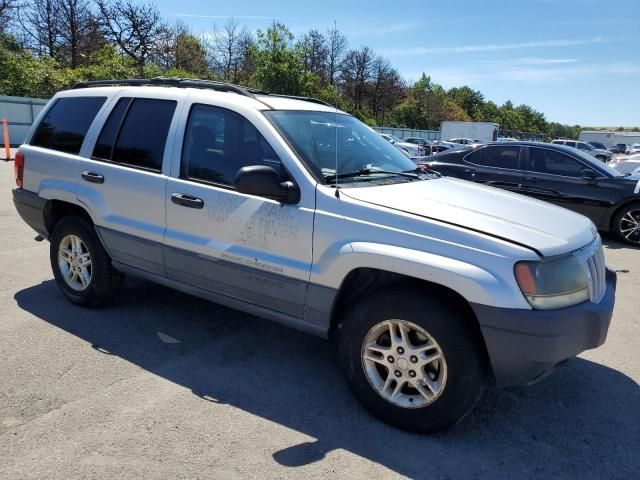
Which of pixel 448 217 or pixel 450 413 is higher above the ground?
pixel 448 217

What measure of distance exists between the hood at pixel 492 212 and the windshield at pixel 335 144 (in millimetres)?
345

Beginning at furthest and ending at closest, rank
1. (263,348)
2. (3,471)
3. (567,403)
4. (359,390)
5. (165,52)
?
1. (165,52)
2. (263,348)
3. (567,403)
4. (359,390)
5. (3,471)

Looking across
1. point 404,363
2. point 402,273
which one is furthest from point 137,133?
point 404,363

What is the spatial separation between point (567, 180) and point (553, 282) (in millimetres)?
7140

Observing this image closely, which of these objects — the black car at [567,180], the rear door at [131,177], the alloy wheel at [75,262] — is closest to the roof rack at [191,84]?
the rear door at [131,177]

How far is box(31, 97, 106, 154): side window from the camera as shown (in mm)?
4602

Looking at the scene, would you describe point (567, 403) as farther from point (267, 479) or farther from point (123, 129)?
point (123, 129)

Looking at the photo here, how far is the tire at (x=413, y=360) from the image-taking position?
285 centimetres

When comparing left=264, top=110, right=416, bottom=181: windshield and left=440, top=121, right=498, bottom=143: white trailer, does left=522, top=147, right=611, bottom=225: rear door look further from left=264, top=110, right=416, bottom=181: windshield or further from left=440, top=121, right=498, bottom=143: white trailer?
left=440, top=121, right=498, bottom=143: white trailer

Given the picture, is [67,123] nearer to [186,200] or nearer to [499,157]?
[186,200]

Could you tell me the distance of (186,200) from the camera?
3760 mm

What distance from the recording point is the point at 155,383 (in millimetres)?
3545

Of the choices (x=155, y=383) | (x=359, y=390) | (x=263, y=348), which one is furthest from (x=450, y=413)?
(x=155, y=383)

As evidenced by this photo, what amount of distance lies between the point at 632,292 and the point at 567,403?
331 cm
